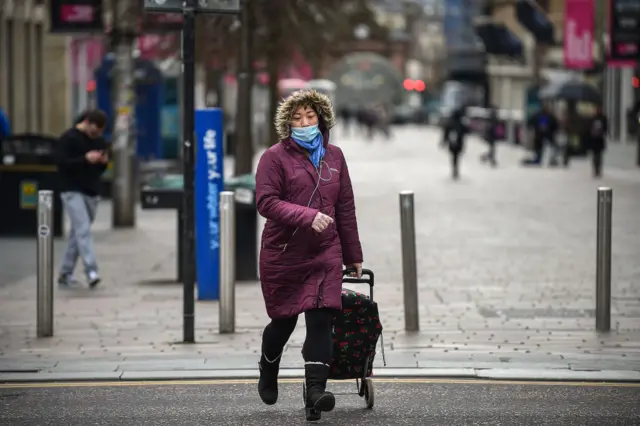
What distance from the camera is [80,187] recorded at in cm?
1384

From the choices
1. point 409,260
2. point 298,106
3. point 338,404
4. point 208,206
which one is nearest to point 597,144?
point 208,206

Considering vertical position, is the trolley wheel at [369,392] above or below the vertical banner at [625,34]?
below

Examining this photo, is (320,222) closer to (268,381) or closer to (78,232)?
(268,381)

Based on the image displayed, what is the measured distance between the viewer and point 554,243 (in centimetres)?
1812

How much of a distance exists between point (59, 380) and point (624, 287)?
629 cm

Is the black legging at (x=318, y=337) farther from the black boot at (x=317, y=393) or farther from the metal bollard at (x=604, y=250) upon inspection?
the metal bollard at (x=604, y=250)

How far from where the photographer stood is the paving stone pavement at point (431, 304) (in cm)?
995

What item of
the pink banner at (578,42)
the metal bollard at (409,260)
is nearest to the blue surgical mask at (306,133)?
the metal bollard at (409,260)

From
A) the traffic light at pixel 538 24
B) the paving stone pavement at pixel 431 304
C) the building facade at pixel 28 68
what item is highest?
the traffic light at pixel 538 24

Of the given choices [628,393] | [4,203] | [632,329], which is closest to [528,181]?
[4,203]

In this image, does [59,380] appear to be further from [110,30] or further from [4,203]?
[110,30]

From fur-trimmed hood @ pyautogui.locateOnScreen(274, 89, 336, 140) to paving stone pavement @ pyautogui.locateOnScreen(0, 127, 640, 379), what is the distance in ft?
7.67

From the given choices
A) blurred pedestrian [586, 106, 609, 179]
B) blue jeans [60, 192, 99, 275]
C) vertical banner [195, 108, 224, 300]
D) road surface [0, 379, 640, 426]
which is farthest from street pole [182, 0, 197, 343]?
blurred pedestrian [586, 106, 609, 179]

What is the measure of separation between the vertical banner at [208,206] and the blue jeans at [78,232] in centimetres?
134
